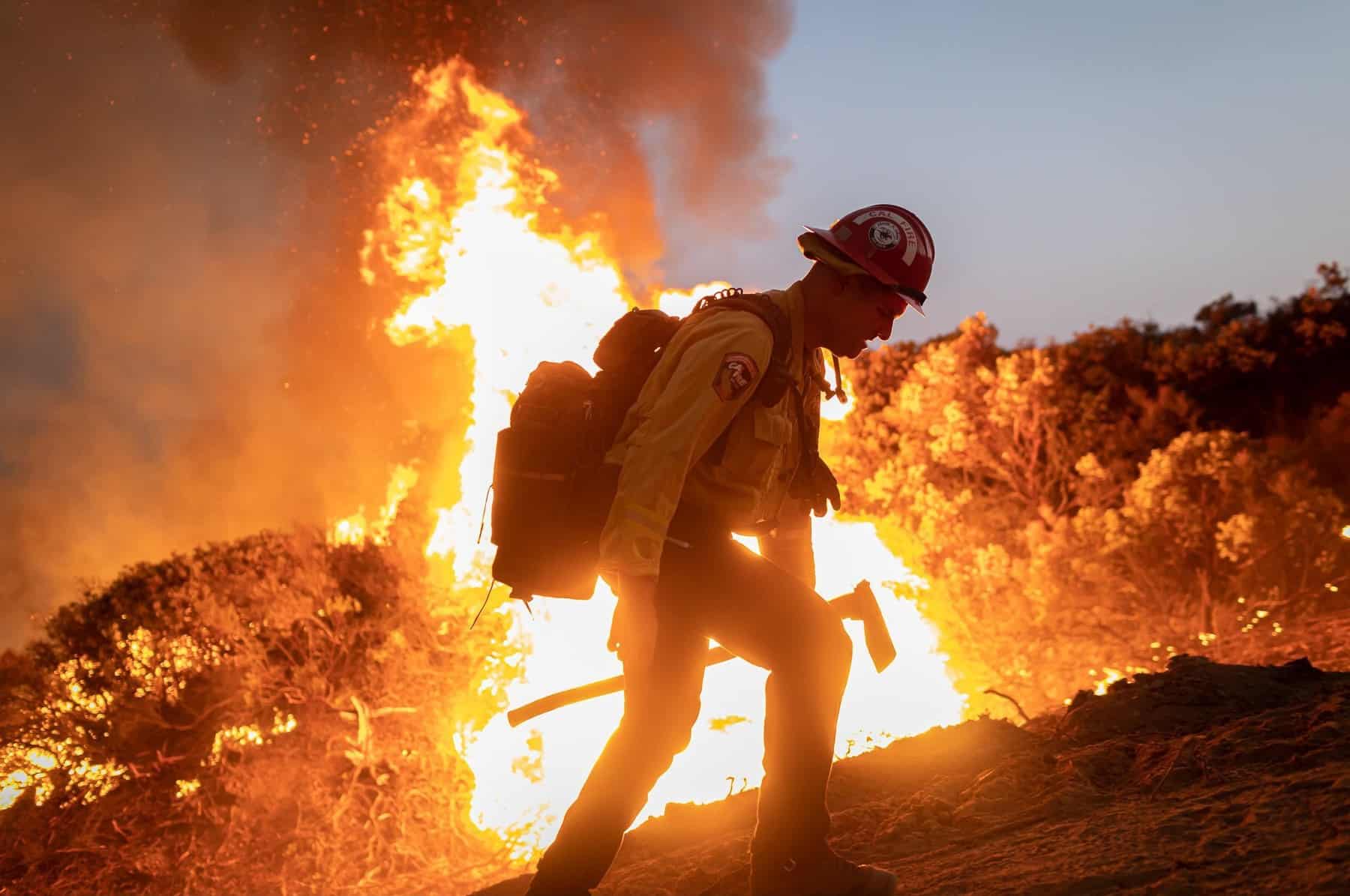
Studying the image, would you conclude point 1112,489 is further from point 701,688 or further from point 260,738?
point 701,688

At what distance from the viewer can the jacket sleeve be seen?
258 cm

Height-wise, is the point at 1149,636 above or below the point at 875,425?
below

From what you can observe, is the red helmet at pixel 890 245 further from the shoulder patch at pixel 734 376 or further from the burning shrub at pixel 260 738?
the burning shrub at pixel 260 738

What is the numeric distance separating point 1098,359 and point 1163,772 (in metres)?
15.8

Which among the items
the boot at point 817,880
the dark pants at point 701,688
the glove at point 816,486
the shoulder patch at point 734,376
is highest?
the shoulder patch at point 734,376

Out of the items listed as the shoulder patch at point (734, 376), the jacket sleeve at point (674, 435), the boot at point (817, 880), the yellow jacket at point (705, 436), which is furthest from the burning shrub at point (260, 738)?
the shoulder patch at point (734, 376)

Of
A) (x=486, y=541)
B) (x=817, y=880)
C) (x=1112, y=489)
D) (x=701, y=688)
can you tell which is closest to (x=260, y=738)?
(x=486, y=541)

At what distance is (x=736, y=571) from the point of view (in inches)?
111

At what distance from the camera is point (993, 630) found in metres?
14.0

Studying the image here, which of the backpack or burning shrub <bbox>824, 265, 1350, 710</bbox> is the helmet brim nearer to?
the backpack

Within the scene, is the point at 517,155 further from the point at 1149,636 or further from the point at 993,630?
the point at 1149,636

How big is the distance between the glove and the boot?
1.06 metres

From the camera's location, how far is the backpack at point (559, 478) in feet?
9.23

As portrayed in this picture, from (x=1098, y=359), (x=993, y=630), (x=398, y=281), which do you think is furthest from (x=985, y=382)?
(x=398, y=281)
